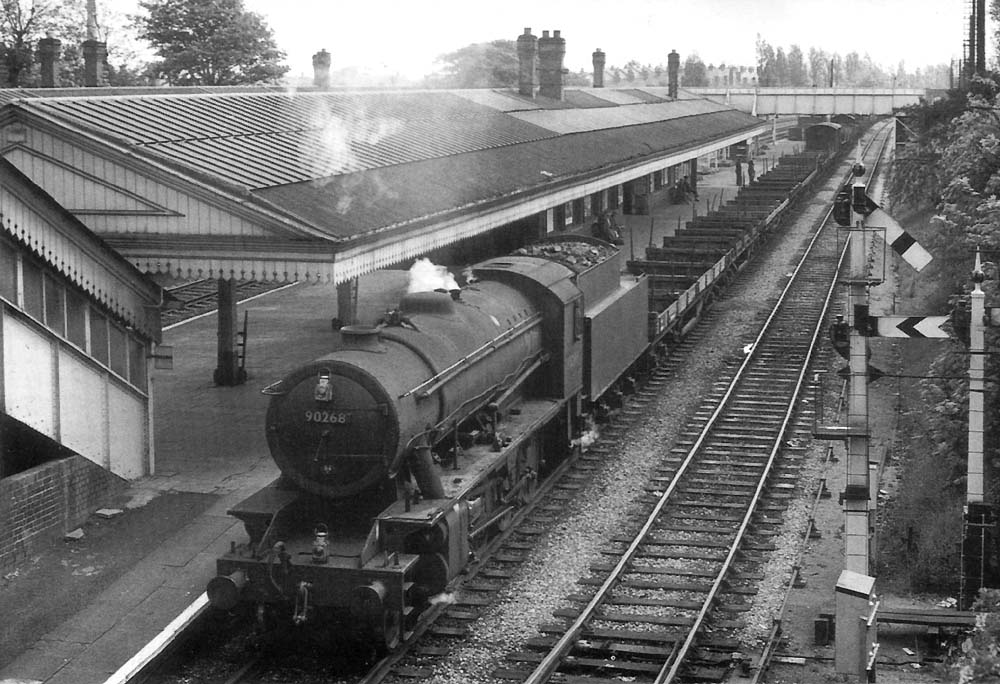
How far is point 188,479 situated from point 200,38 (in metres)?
34.1

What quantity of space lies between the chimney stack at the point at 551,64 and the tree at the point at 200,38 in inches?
499

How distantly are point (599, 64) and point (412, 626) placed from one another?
49879mm

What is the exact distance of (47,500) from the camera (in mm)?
13352

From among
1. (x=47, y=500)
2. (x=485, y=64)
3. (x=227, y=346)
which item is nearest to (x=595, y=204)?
(x=227, y=346)

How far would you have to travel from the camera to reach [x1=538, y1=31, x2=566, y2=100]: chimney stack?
38.7 m

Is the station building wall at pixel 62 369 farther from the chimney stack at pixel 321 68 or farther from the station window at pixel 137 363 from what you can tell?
the chimney stack at pixel 321 68

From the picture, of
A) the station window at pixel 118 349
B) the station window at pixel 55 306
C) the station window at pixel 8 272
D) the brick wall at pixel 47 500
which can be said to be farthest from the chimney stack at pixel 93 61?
the station window at pixel 8 272

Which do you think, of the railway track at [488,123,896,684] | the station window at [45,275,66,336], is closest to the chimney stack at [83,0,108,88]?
the station window at [45,275,66,336]

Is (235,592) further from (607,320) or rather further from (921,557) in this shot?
(607,320)

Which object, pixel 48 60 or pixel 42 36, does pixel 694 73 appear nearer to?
pixel 42 36

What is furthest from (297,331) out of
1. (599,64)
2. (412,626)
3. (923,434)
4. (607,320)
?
(599,64)

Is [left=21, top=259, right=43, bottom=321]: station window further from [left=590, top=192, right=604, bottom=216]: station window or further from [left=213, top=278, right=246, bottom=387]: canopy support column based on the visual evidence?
[left=590, top=192, right=604, bottom=216]: station window

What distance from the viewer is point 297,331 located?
25094mm

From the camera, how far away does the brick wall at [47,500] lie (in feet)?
41.4
